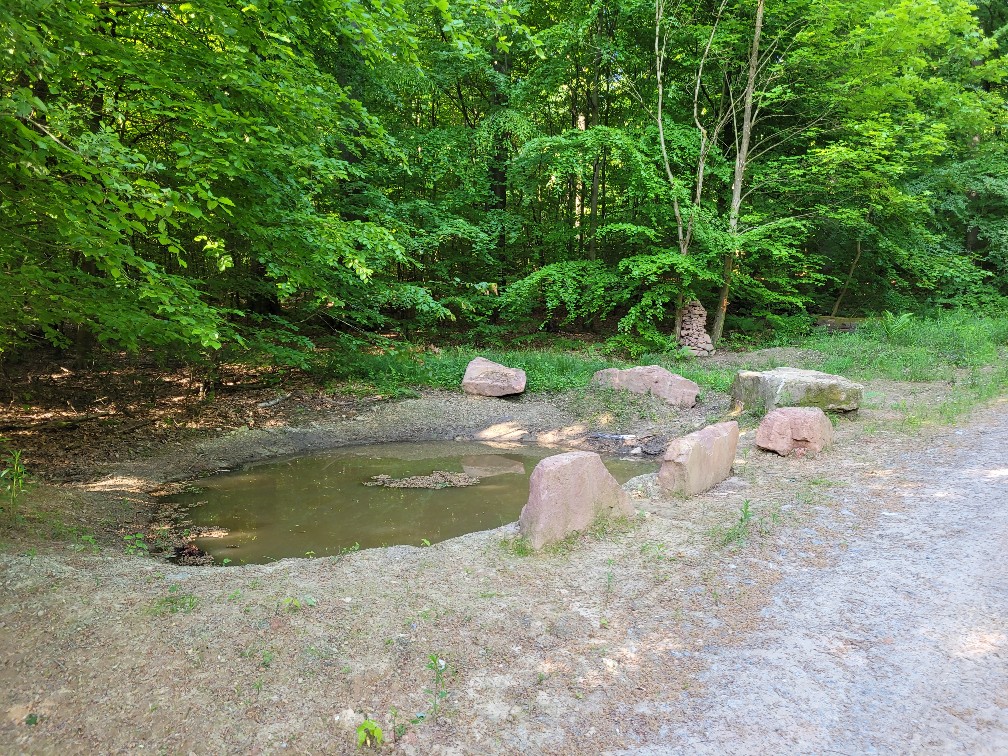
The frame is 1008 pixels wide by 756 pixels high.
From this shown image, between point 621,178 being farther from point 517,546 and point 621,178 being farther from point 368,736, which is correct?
point 368,736

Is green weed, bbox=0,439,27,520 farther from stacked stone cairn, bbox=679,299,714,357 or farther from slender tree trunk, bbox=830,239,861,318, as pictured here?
slender tree trunk, bbox=830,239,861,318

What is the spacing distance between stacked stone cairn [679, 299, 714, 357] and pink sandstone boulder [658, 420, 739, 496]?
8.29m

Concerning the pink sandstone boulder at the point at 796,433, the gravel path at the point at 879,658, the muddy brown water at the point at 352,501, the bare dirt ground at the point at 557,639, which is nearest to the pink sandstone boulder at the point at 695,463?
the bare dirt ground at the point at 557,639

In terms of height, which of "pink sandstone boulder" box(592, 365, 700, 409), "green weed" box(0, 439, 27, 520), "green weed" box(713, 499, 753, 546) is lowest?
"green weed" box(0, 439, 27, 520)

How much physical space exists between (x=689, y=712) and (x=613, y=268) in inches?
522

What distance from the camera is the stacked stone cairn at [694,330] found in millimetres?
13688

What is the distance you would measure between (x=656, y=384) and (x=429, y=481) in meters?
4.28

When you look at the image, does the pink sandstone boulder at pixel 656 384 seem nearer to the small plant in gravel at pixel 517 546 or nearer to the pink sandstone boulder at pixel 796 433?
the pink sandstone boulder at pixel 796 433

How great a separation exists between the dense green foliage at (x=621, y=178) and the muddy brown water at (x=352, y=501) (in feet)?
6.13

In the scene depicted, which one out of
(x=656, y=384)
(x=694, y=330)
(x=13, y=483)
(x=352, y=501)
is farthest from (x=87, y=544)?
(x=694, y=330)

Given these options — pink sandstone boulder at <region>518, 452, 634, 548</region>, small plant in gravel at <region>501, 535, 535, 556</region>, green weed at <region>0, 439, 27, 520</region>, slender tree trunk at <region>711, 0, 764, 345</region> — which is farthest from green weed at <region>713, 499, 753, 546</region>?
slender tree trunk at <region>711, 0, 764, 345</region>

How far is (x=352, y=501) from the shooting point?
6535 mm

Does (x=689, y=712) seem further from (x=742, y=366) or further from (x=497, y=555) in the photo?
(x=742, y=366)

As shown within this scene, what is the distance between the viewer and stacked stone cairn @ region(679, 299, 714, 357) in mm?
13688
